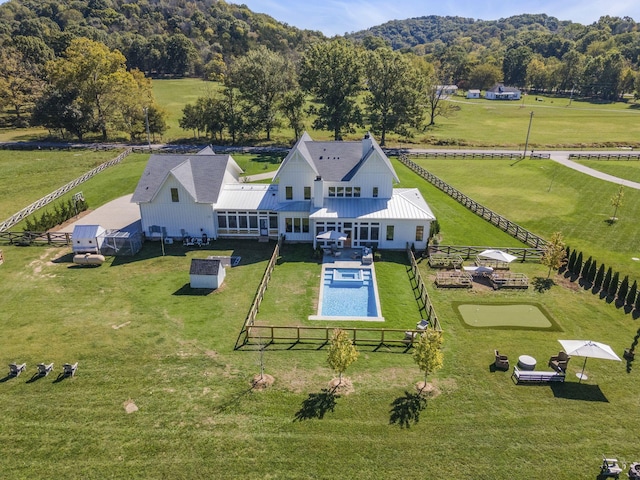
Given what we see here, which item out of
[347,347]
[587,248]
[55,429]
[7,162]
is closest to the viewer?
[55,429]

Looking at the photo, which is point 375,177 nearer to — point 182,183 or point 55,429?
point 182,183

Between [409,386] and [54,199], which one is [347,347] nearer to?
[409,386]

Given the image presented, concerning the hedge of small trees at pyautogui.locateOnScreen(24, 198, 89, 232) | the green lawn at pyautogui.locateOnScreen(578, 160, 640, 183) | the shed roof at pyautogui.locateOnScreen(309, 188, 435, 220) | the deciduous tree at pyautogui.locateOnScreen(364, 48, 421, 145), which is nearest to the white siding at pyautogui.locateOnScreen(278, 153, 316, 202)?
the shed roof at pyautogui.locateOnScreen(309, 188, 435, 220)

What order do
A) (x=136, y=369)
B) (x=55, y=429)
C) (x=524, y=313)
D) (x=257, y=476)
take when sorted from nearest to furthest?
(x=257, y=476) → (x=55, y=429) → (x=136, y=369) → (x=524, y=313)

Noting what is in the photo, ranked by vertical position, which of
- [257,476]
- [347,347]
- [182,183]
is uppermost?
[182,183]

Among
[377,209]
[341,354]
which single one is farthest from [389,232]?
[341,354]

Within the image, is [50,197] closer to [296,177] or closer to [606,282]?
[296,177]

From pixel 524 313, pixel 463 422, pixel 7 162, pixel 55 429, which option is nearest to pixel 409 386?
pixel 463 422

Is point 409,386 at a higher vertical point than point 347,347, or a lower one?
lower

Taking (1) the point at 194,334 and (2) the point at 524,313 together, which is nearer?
(1) the point at 194,334

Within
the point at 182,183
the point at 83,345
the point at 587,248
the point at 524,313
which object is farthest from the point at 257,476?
the point at 587,248
